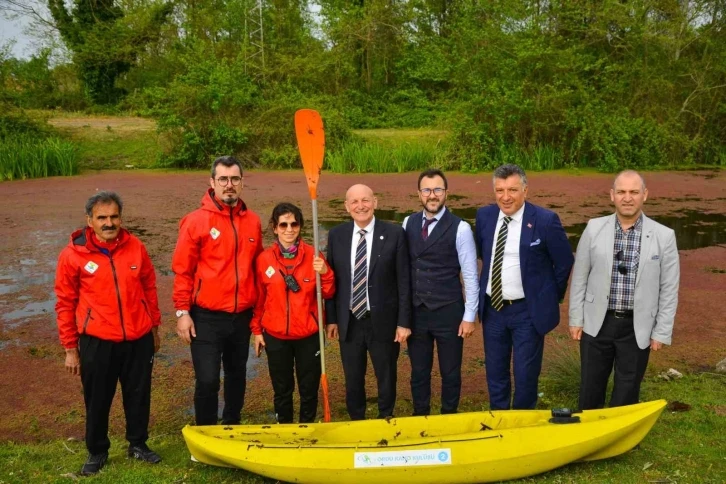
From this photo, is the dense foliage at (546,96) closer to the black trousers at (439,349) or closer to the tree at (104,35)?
the tree at (104,35)

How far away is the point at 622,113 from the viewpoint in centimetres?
1752

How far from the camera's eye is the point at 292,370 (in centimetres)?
376

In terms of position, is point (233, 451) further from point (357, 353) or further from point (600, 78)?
point (600, 78)

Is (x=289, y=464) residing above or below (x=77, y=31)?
below

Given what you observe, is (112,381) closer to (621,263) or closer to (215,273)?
(215,273)

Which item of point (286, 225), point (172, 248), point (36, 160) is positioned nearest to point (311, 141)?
point (286, 225)

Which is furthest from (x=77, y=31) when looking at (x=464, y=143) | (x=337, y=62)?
(x=464, y=143)

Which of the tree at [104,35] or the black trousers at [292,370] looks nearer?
the black trousers at [292,370]

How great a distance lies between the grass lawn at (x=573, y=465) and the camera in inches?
128

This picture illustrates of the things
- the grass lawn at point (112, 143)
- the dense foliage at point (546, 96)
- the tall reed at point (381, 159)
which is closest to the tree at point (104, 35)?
the dense foliage at point (546, 96)

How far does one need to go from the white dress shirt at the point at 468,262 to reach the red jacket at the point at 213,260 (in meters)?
1.03

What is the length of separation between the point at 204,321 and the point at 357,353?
843 mm

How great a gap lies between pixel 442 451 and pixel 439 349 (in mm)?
718

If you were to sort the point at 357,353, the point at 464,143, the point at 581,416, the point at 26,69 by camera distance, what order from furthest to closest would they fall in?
1. the point at 26,69
2. the point at 464,143
3. the point at 357,353
4. the point at 581,416
